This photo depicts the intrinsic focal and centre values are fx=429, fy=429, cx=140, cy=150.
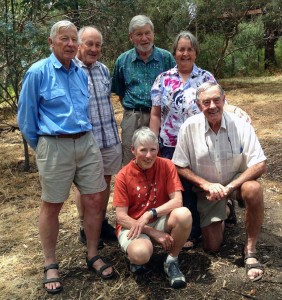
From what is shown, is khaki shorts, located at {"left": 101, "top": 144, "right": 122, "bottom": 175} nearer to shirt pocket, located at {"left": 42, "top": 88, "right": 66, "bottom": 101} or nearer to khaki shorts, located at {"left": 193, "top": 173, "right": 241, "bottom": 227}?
khaki shorts, located at {"left": 193, "top": 173, "right": 241, "bottom": 227}

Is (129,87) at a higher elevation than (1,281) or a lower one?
higher

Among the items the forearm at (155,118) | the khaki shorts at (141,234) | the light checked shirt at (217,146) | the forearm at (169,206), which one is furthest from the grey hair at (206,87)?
the khaki shorts at (141,234)

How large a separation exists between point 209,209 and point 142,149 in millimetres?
767

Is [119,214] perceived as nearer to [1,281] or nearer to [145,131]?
[145,131]

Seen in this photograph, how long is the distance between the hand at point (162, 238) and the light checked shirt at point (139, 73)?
42.8 inches

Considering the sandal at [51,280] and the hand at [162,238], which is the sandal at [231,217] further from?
the sandal at [51,280]

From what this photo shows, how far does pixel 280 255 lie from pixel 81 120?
174 cm

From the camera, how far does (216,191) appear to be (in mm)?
2895

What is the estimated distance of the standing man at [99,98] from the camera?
3.11 metres

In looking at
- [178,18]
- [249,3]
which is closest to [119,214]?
[178,18]

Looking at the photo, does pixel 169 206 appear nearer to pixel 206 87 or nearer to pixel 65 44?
pixel 206 87

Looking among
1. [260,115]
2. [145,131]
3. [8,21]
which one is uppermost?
[8,21]

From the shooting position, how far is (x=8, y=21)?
4969 millimetres

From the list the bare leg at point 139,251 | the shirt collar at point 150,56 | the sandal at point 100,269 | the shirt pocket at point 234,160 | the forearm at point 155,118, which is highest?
the shirt collar at point 150,56
